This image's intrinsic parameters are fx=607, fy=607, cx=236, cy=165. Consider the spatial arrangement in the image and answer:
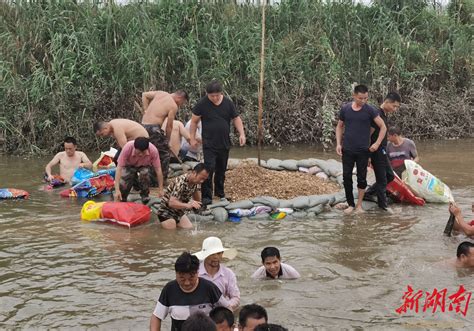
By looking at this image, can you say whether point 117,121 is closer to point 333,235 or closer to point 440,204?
point 333,235

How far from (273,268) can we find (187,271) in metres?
1.69

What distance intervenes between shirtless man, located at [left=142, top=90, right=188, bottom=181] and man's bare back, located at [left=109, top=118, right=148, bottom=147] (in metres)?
0.33

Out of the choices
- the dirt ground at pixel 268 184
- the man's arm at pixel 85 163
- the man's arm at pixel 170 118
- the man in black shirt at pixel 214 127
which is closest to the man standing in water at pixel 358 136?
the dirt ground at pixel 268 184

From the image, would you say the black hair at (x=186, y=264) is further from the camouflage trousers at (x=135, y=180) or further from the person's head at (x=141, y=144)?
the camouflage trousers at (x=135, y=180)

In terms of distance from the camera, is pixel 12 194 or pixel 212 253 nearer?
pixel 212 253

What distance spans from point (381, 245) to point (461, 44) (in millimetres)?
10079

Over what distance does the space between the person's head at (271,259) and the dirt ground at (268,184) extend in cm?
296

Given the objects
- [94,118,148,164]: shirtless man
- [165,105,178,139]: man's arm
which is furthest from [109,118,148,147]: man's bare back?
[165,105,178,139]: man's arm

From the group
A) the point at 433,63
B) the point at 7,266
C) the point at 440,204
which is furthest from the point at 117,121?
the point at 433,63

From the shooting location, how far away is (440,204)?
27.0 ft

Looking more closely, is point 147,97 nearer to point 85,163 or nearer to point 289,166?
point 85,163

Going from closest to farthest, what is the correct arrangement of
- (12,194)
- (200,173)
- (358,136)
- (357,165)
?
(200,173) → (358,136) → (357,165) → (12,194)

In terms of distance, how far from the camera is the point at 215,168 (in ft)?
25.7

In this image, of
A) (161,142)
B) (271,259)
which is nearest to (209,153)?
(161,142)
